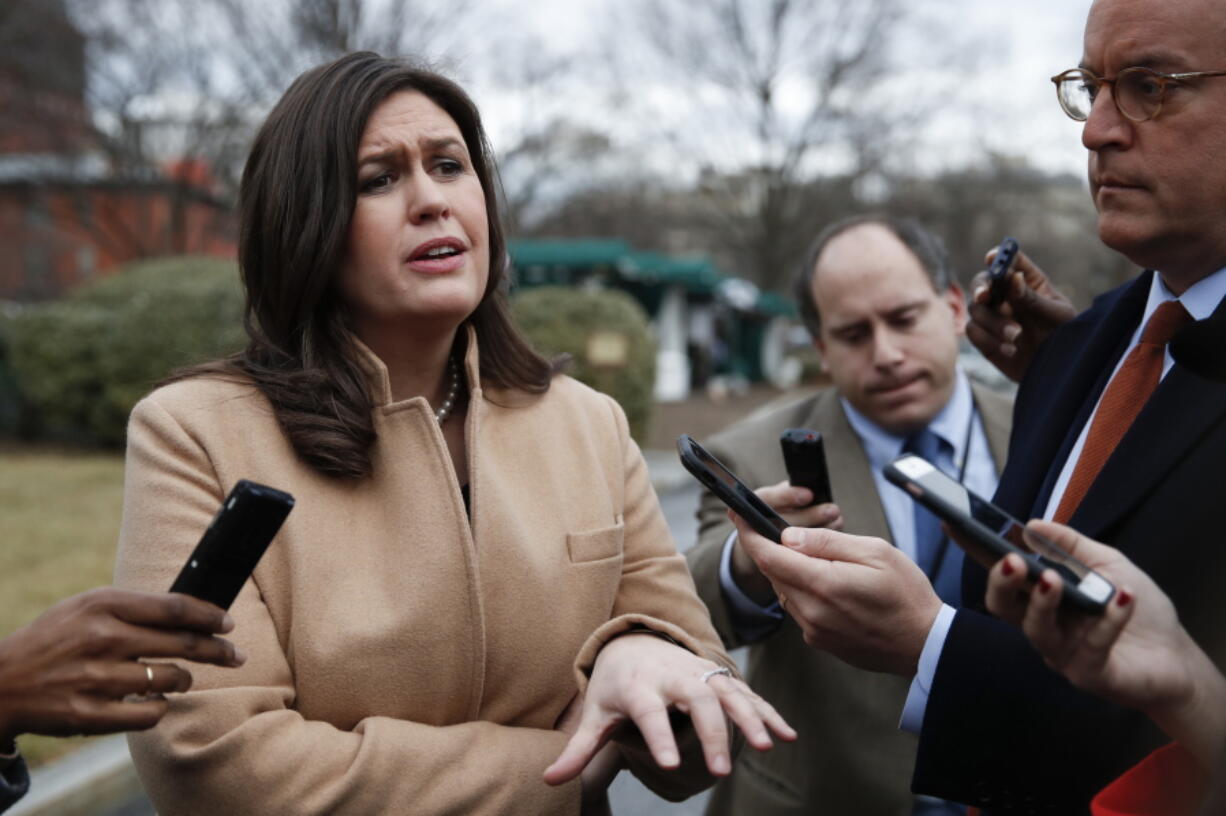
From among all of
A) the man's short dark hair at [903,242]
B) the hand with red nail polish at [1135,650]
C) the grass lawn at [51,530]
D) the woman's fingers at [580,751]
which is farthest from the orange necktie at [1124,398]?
the grass lawn at [51,530]

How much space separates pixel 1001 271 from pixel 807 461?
688 millimetres

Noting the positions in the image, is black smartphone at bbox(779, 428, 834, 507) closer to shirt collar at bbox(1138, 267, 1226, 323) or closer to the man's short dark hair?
shirt collar at bbox(1138, 267, 1226, 323)

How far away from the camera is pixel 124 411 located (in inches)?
651

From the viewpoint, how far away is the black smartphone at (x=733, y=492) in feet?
6.61

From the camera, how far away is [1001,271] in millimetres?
2742

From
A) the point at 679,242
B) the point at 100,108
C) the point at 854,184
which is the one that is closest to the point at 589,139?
the point at 854,184

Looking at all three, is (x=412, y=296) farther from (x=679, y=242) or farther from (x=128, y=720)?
(x=679, y=242)

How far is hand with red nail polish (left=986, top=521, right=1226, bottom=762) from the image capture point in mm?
1481

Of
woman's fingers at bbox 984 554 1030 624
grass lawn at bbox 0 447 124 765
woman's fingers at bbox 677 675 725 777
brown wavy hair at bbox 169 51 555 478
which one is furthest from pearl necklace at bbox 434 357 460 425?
grass lawn at bbox 0 447 124 765

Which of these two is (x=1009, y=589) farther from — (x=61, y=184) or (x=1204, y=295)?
(x=61, y=184)

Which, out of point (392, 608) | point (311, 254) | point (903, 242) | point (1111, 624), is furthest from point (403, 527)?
point (903, 242)

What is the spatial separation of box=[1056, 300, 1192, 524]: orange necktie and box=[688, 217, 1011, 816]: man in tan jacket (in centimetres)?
64

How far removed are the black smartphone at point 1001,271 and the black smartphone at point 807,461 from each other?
0.62 metres

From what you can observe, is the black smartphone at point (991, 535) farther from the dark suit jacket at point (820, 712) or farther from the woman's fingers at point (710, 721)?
the dark suit jacket at point (820, 712)
